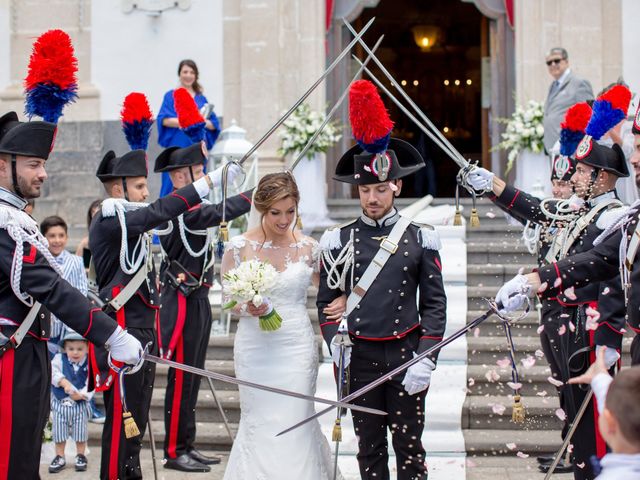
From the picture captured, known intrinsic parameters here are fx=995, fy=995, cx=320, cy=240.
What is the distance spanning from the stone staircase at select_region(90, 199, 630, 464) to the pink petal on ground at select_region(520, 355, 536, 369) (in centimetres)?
4

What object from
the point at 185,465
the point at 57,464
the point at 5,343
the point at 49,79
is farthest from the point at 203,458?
the point at 49,79

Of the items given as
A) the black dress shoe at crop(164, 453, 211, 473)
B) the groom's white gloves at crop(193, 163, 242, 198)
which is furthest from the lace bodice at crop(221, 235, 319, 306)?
the black dress shoe at crop(164, 453, 211, 473)

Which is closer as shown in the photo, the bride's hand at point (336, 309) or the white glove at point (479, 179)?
the bride's hand at point (336, 309)

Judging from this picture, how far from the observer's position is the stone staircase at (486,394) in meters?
7.10

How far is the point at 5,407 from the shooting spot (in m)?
4.33

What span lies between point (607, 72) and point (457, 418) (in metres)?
5.75

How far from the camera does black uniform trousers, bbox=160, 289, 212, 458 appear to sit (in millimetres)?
6777

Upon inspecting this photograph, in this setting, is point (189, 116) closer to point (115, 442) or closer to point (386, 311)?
point (115, 442)

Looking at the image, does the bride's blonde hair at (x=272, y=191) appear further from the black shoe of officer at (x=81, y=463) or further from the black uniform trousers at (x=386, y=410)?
the black shoe of officer at (x=81, y=463)

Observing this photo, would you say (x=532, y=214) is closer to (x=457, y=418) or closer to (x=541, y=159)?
(x=457, y=418)

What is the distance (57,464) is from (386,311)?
3.05 m

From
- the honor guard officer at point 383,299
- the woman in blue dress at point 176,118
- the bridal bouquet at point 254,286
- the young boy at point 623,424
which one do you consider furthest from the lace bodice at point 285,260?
the woman in blue dress at point 176,118

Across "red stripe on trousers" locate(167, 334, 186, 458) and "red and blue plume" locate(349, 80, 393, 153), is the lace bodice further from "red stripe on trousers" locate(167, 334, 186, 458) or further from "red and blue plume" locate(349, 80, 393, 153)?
"red stripe on trousers" locate(167, 334, 186, 458)

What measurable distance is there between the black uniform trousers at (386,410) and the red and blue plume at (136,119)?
2.18 metres
